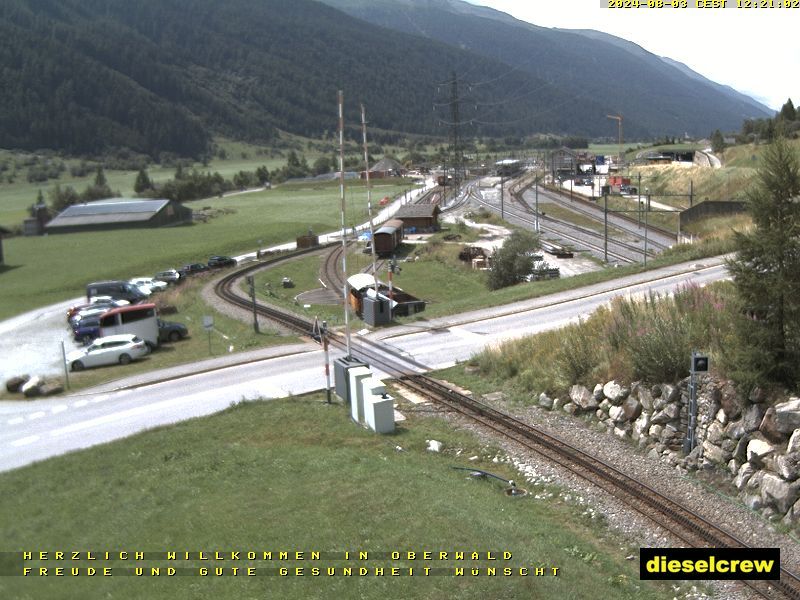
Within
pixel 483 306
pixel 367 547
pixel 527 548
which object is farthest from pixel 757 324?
pixel 483 306

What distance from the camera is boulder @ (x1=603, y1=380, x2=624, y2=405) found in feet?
55.0

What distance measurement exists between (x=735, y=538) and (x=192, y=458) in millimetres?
10966

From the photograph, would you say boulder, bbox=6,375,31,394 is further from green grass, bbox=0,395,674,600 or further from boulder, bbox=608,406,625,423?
boulder, bbox=608,406,625,423

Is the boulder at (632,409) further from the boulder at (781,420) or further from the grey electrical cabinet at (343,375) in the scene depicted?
the grey electrical cabinet at (343,375)

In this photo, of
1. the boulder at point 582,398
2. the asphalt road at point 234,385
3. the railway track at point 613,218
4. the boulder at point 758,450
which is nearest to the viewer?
the boulder at point 758,450

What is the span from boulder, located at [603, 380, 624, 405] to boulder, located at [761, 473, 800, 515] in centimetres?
459

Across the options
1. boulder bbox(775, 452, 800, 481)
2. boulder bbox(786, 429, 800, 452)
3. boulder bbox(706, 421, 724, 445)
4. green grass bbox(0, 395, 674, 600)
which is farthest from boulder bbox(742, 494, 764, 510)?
green grass bbox(0, 395, 674, 600)

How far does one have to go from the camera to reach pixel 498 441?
1667 cm

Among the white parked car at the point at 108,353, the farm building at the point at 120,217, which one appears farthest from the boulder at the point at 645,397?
the farm building at the point at 120,217

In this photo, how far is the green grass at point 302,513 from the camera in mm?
9883

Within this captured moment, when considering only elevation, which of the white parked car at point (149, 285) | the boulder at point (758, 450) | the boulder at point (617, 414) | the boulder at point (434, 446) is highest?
the boulder at point (758, 450)

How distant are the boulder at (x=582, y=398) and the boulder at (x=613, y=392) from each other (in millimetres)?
377

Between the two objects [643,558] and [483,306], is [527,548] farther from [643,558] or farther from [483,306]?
[483,306]

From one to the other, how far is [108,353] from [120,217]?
71623 millimetres
